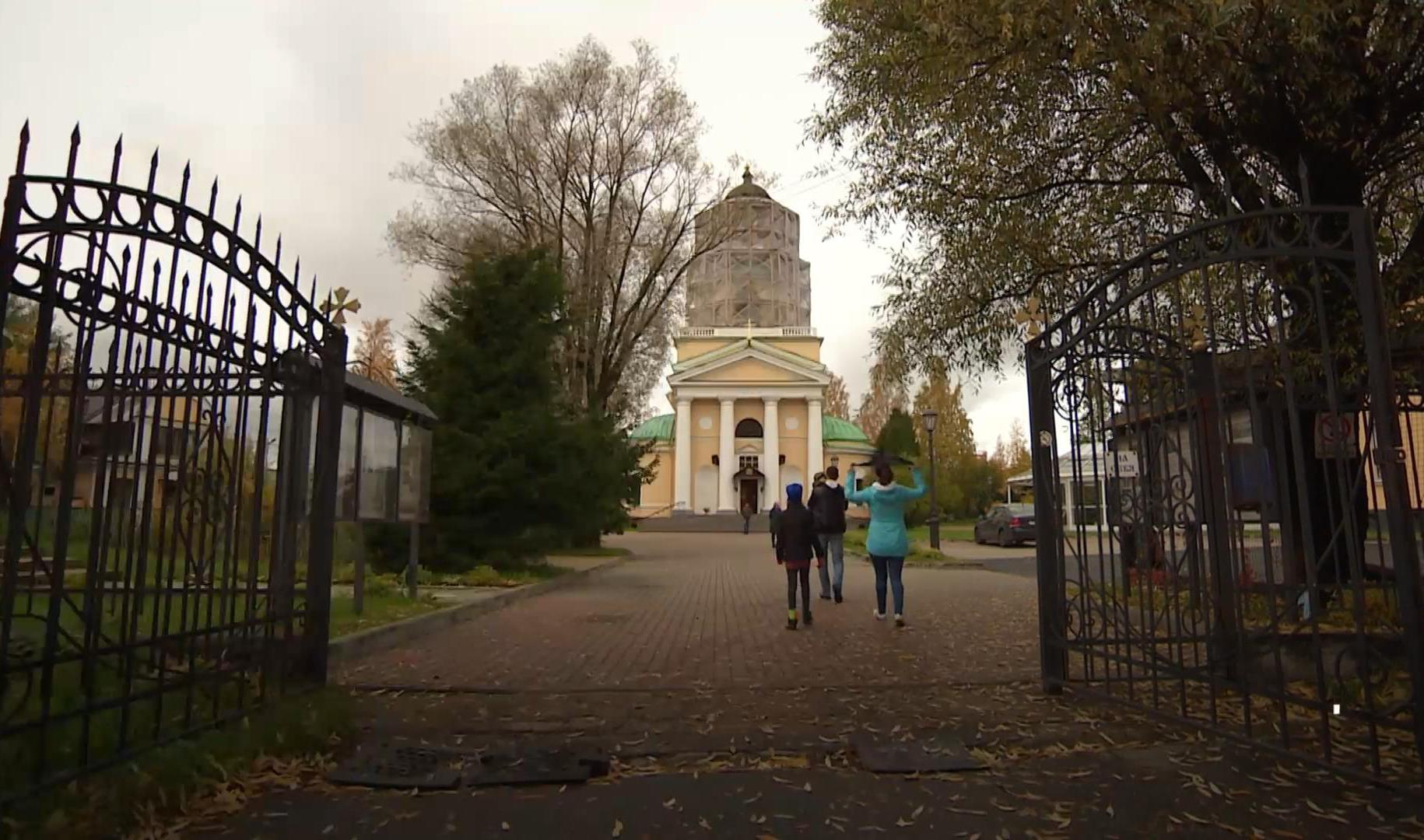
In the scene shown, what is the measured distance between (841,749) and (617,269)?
25.0 metres

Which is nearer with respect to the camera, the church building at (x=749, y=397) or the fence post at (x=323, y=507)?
the fence post at (x=323, y=507)

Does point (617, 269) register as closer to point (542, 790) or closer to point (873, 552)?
point (873, 552)

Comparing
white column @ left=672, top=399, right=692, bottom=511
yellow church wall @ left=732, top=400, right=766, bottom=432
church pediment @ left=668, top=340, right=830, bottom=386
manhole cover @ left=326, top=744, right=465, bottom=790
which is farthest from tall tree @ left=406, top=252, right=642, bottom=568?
yellow church wall @ left=732, top=400, right=766, bottom=432

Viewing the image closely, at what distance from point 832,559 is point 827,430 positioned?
51.6 metres

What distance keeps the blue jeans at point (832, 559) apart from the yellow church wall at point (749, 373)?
48.0 metres

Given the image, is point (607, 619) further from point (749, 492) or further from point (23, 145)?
point (749, 492)

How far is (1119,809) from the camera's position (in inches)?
155

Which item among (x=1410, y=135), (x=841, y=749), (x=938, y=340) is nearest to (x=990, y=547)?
(x=938, y=340)

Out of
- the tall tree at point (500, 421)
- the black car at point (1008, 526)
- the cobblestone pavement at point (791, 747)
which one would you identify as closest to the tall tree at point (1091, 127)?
the cobblestone pavement at point (791, 747)

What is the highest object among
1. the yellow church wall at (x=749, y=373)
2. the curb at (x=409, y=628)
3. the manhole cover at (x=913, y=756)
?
the yellow church wall at (x=749, y=373)

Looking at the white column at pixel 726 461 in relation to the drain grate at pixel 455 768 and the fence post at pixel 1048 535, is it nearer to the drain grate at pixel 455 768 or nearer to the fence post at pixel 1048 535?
the fence post at pixel 1048 535

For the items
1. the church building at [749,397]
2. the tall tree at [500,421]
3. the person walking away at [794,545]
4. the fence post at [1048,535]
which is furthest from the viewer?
the church building at [749,397]

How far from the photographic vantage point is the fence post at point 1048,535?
6.20 meters

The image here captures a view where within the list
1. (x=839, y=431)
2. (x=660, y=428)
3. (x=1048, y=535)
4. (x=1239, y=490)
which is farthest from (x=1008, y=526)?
(x=660, y=428)
